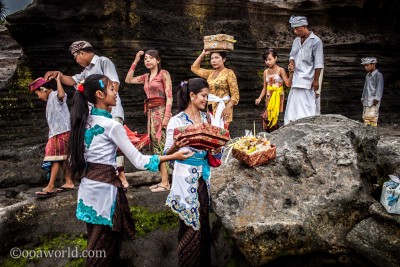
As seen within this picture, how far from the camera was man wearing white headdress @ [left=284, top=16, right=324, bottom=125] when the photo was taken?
646 centimetres

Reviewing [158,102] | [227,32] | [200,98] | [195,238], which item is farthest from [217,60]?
[227,32]

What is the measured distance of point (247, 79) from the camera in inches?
426

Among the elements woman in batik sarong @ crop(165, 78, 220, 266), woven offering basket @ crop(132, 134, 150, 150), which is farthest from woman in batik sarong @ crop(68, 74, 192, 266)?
woven offering basket @ crop(132, 134, 150, 150)

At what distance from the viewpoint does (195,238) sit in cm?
379

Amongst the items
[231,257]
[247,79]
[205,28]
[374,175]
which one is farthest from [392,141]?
[205,28]

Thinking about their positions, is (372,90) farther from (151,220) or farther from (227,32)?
(151,220)

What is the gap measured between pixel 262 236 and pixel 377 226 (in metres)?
1.32

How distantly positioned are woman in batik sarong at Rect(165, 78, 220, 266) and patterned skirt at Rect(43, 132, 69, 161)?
2815 millimetres

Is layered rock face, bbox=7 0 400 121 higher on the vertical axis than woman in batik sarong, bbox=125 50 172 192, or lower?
higher

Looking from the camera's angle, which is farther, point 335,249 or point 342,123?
point 342,123

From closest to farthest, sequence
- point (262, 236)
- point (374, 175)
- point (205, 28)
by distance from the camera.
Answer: point (262, 236), point (374, 175), point (205, 28)

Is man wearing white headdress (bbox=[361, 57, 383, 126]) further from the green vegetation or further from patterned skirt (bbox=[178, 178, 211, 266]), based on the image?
patterned skirt (bbox=[178, 178, 211, 266])

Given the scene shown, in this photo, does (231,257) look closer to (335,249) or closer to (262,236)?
(262,236)

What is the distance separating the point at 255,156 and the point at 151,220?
6.06 feet
